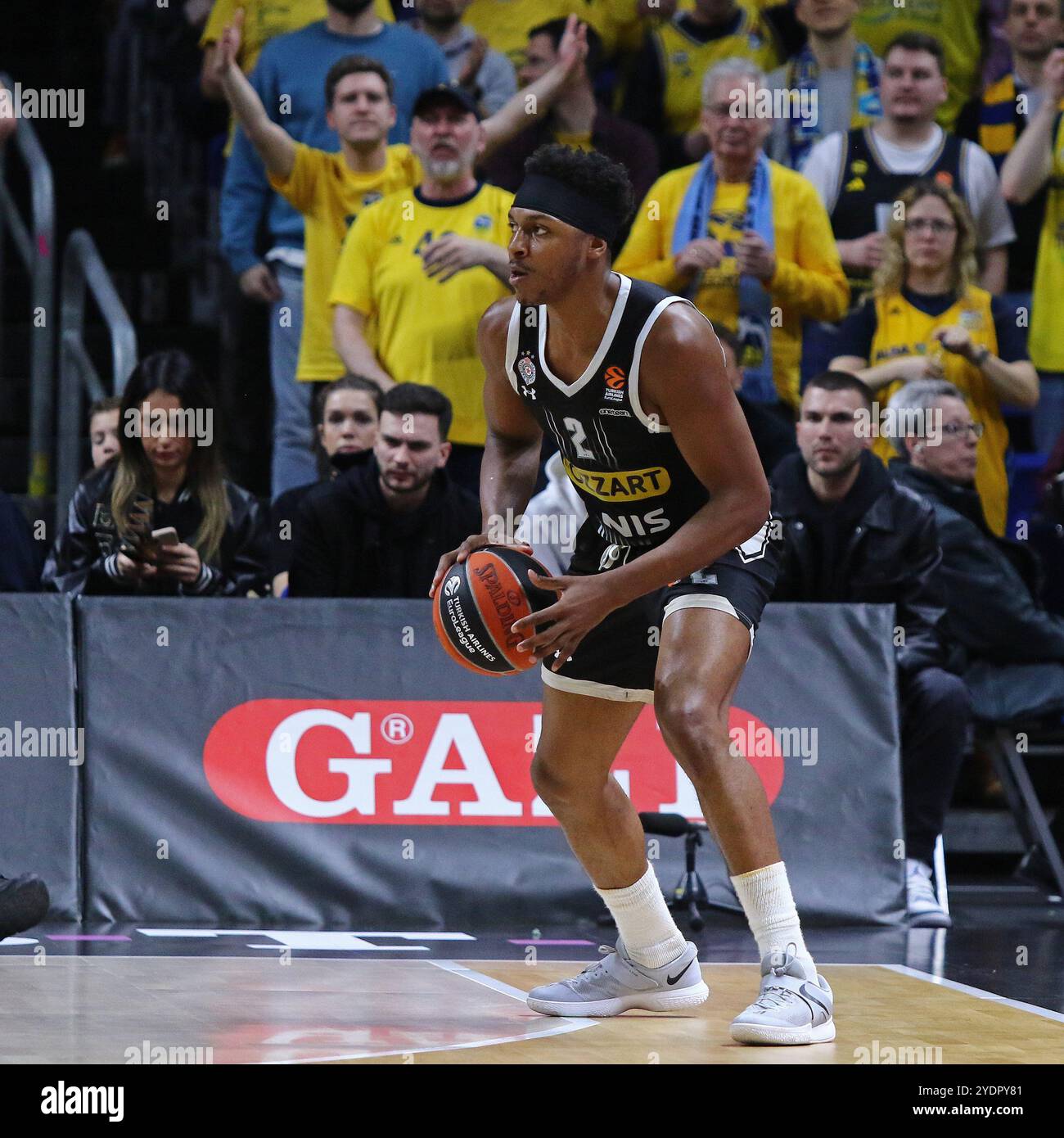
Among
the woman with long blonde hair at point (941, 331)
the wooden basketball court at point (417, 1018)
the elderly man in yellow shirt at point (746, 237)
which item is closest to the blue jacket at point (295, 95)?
the elderly man in yellow shirt at point (746, 237)

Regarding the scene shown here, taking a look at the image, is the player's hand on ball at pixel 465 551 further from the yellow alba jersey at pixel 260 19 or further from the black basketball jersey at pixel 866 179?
the yellow alba jersey at pixel 260 19

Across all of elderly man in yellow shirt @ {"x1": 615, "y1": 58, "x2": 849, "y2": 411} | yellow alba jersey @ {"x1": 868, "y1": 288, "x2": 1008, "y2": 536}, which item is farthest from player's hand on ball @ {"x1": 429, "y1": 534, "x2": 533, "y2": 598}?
yellow alba jersey @ {"x1": 868, "y1": 288, "x2": 1008, "y2": 536}

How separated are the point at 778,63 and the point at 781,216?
5.08 ft

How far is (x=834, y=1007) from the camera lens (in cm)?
520

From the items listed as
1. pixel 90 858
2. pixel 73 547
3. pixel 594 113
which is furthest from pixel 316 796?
pixel 594 113

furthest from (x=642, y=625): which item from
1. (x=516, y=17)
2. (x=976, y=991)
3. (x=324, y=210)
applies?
(x=516, y=17)

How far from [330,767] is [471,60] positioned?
175 inches

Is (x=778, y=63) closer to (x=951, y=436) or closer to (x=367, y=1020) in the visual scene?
(x=951, y=436)

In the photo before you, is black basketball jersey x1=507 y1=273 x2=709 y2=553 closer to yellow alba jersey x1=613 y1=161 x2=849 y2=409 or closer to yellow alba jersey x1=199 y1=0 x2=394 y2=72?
yellow alba jersey x1=613 y1=161 x2=849 y2=409

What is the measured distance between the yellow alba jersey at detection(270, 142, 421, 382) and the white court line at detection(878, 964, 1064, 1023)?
177 inches

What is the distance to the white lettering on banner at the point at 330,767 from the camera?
23.5ft

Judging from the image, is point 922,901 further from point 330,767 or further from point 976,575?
point 330,767

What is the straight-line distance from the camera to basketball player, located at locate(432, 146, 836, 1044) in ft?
15.0

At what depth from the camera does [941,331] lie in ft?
29.3
